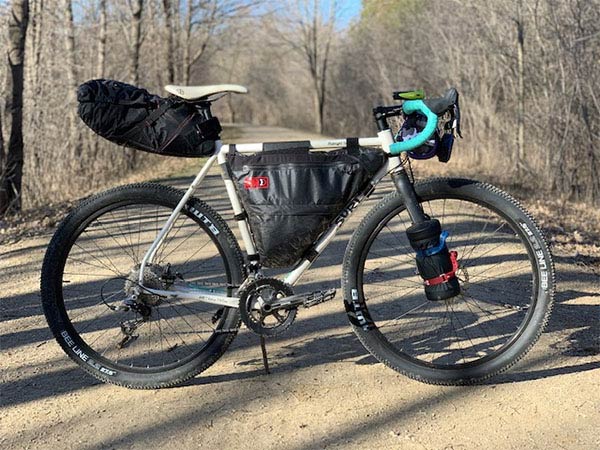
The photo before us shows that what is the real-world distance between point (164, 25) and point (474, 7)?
35.2 ft

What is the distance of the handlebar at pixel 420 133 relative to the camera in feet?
8.77

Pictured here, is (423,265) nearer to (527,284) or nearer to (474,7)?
(527,284)

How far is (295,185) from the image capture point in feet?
→ 8.92

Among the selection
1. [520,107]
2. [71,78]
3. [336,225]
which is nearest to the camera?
[336,225]

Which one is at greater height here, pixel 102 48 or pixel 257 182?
pixel 102 48

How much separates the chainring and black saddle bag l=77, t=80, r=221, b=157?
677 millimetres

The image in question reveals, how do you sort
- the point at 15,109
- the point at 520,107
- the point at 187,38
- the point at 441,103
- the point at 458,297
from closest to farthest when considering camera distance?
the point at 441,103
the point at 458,297
the point at 15,109
the point at 520,107
the point at 187,38

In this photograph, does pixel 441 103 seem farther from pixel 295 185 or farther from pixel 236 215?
pixel 236 215

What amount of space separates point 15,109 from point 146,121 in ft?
18.9

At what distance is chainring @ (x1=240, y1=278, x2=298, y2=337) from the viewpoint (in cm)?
275

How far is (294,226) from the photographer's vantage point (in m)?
2.75

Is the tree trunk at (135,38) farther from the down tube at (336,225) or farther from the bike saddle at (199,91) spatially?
the down tube at (336,225)

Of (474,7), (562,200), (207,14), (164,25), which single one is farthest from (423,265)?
(207,14)

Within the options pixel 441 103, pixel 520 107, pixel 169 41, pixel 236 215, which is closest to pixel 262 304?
pixel 236 215
